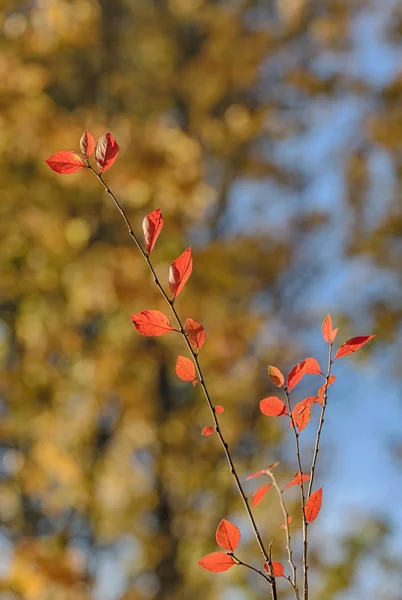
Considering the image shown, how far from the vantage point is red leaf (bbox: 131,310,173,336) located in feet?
1.19

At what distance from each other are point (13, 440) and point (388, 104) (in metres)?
2.01

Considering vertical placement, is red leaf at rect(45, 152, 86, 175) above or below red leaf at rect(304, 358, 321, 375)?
above

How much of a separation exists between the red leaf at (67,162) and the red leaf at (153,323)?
0.11 m

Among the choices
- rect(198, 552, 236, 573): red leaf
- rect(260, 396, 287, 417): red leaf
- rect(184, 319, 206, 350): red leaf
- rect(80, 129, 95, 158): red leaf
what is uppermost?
rect(80, 129, 95, 158): red leaf

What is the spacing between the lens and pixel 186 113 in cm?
254

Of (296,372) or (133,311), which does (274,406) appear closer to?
(296,372)

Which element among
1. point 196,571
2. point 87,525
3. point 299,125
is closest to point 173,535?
point 196,571

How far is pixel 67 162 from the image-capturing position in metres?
0.37

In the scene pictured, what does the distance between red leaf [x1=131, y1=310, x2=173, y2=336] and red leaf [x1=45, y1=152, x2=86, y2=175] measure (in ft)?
0.36

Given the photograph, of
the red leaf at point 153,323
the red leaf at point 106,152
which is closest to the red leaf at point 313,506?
the red leaf at point 153,323

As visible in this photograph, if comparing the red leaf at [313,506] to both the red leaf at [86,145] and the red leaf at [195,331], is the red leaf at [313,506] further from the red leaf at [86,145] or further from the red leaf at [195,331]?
the red leaf at [86,145]

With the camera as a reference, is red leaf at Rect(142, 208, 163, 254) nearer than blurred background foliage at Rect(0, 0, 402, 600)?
Yes

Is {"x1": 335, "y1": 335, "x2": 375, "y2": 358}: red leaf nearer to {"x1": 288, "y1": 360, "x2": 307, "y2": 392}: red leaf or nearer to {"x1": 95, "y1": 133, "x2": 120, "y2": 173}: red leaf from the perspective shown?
{"x1": 288, "y1": 360, "x2": 307, "y2": 392}: red leaf

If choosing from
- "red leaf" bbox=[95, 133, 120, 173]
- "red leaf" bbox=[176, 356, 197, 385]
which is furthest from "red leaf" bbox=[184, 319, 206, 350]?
"red leaf" bbox=[95, 133, 120, 173]
